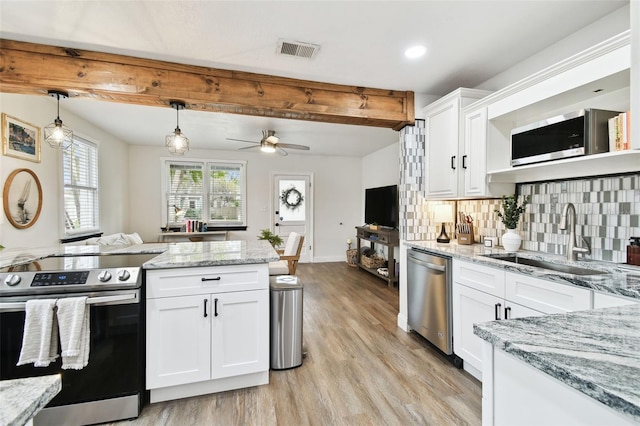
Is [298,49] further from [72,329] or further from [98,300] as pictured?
[72,329]

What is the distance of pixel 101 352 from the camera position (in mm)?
1731

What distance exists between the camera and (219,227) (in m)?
6.11

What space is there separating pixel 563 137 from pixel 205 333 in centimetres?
272

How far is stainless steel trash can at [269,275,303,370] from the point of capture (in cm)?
229

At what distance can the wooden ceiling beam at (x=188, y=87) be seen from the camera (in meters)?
2.19

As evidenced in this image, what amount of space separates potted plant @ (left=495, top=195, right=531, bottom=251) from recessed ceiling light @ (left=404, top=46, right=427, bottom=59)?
141 centimetres

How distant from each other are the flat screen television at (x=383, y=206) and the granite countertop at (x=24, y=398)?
4718 millimetres

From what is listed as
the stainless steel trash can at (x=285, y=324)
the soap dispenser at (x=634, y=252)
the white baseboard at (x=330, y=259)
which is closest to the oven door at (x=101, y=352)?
the stainless steel trash can at (x=285, y=324)

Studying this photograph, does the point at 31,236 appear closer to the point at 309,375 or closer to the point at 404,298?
the point at 309,375

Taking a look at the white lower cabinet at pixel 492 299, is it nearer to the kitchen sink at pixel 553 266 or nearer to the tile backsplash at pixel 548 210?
the kitchen sink at pixel 553 266

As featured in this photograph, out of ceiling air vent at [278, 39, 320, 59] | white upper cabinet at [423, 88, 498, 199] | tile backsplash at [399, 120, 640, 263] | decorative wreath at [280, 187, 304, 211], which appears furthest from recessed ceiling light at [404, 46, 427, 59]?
decorative wreath at [280, 187, 304, 211]

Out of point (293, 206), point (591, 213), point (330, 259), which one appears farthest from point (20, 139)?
point (330, 259)

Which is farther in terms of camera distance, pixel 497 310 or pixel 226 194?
pixel 226 194

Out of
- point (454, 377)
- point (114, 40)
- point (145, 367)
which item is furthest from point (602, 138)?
point (114, 40)
